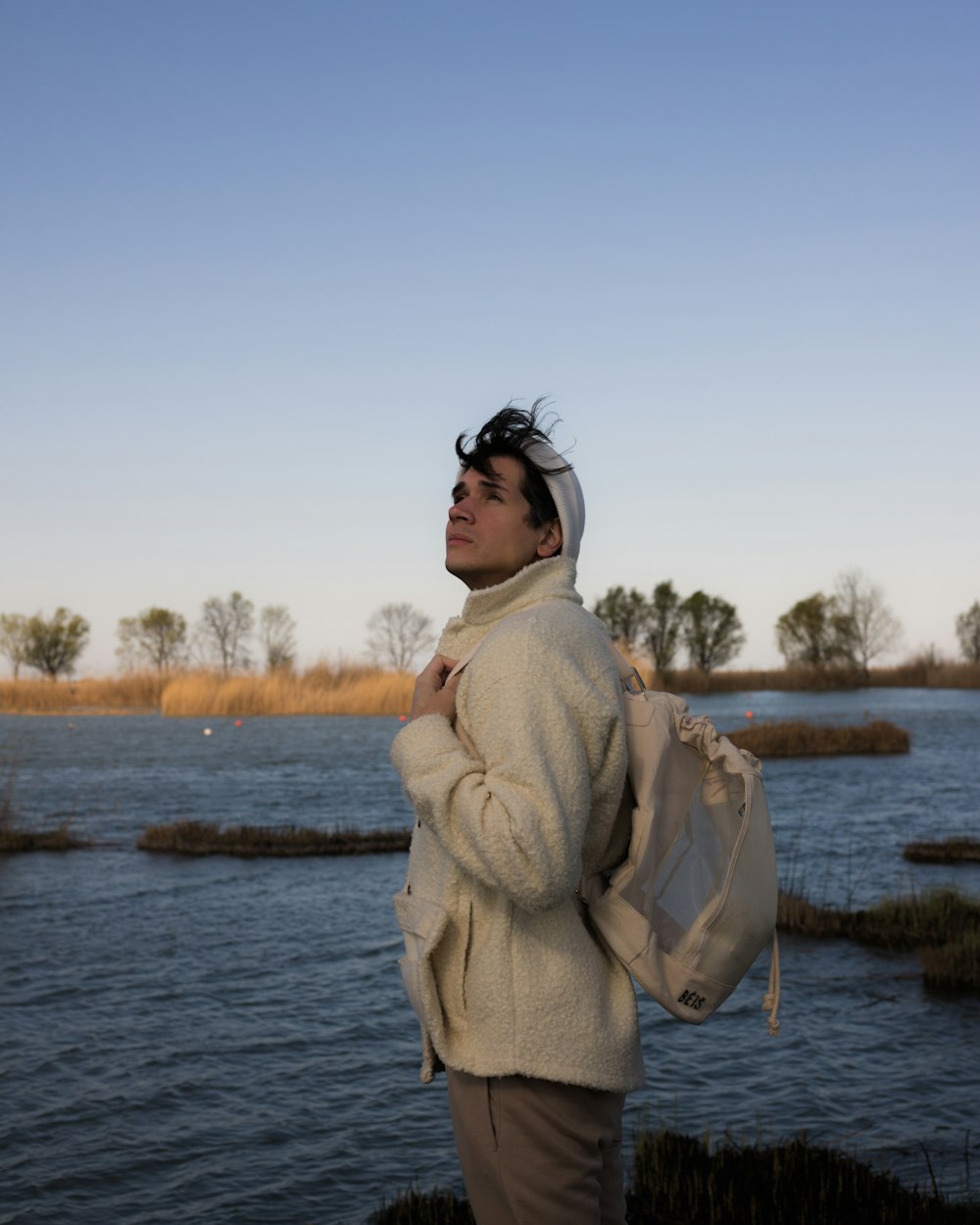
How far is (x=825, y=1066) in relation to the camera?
704cm

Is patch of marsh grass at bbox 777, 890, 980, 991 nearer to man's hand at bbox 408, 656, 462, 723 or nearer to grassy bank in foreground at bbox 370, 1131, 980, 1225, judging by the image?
grassy bank in foreground at bbox 370, 1131, 980, 1225

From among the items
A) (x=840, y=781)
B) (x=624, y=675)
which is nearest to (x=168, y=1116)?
(x=624, y=675)

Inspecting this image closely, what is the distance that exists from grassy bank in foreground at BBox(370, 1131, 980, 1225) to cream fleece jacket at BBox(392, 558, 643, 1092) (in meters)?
2.79

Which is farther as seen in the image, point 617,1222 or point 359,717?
point 359,717

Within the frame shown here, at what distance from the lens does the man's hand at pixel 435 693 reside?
2275 millimetres

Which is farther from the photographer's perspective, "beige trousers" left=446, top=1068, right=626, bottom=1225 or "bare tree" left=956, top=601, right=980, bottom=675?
"bare tree" left=956, top=601, right=980, bottom=675

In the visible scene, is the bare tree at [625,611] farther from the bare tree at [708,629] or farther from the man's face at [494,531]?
the man's face at [494,531]

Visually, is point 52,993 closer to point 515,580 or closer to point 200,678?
point 515,580

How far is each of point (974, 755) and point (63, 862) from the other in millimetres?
24060

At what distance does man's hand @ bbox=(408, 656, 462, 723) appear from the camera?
2.28 meters

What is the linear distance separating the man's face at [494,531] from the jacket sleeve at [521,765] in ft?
1.00

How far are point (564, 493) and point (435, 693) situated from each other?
1.64 ft

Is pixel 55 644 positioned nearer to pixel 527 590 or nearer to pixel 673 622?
pixel 673 622

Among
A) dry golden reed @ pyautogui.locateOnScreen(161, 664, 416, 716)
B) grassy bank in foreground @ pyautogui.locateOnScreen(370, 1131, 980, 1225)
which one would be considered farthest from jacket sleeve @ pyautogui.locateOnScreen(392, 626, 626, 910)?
dry golden reed @ pyautogui.locateOnScreen(161, 664, 416, 716)
